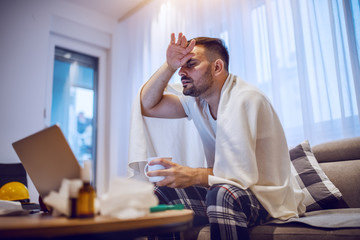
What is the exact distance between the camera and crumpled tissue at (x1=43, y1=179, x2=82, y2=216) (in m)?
0.68

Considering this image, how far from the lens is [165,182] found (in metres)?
1.14

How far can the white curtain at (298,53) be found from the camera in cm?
206

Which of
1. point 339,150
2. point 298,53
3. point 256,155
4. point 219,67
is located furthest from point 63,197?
point 298,53

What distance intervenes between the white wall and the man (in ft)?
7.41

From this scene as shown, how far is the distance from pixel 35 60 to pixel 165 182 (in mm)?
2911

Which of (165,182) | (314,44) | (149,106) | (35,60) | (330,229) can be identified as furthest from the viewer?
(35,60)

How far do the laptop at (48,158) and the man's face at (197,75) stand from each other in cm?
93

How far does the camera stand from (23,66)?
3.37m

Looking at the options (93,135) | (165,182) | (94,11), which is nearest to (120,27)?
(94,11)

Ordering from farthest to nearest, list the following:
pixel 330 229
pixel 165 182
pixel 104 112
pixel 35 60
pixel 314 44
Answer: pixel 104 112
pixel 35 60
pixel 314 44
pixel 165 182
pixel 330 229

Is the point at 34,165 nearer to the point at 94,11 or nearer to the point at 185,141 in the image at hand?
the point at 185,141

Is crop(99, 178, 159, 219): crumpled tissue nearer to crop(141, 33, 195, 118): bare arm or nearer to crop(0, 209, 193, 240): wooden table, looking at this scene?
crop(0, 209, 193, 240): wooden table

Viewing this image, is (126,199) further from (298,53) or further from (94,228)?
(298,53)

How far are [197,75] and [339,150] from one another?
887 millimetres
